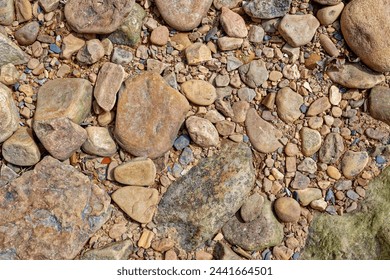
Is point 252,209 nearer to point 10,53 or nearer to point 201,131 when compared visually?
point 201,131

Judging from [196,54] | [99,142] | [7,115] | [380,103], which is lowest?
[99,142]

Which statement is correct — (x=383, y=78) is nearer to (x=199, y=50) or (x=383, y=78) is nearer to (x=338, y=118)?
(x=338, y=118)

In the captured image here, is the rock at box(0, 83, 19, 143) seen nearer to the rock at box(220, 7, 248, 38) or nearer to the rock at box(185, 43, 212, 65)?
the rock at box(185, 43, 212, 65)

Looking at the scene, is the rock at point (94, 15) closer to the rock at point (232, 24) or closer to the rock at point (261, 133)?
the rock at point (232, 24)

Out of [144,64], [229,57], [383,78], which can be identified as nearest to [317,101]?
[383,78]

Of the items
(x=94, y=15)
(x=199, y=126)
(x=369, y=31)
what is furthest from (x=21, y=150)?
(x=369, y=31)
